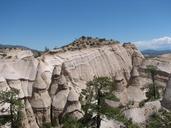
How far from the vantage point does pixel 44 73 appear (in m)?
62.0

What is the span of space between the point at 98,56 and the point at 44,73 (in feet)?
67.1

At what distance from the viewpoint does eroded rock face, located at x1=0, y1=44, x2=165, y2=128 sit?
2178 inches

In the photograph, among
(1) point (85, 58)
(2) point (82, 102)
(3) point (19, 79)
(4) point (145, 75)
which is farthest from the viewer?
(4) point (145, 75)

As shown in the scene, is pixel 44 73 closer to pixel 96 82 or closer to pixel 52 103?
pixel 52 103

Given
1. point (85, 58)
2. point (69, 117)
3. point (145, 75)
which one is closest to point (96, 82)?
point (69, 117)

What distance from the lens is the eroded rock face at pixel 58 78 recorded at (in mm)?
55312

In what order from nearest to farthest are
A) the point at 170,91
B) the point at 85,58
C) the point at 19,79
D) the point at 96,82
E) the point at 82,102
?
1. the point at 96,82
2. the point at 170,91
3. the point at 82,102
4. the point at 19,79
5. the point at 85,58

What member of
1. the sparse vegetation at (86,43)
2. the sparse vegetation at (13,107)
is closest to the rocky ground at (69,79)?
the sparse vegetation at (86,43)

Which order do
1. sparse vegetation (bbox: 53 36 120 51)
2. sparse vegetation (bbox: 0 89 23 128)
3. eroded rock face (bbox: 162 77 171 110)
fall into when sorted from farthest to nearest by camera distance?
sparse vegetation (bbox: 53 36 120 51) → eroded rock face (bbox: 162 77 171 110) → sparse vegetation (bbox: 0 89 23 128)

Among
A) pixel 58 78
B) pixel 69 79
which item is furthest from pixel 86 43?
pixel 58 78

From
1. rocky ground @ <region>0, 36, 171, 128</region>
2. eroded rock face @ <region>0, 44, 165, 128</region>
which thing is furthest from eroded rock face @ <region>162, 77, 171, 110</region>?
eroded rock face @ <region>0, 44, 165, 128</region>

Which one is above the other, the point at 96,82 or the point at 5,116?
the point at 96,82

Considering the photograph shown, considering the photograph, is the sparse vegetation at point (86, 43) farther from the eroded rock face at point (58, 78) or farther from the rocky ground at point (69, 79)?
the eroded rock face at point (58, 78)

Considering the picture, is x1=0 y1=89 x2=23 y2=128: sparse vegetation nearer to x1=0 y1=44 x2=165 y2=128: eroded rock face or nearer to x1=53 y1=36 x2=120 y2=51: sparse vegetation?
x1=0 y1=44 x2=165 y2=128: eroded rock face
